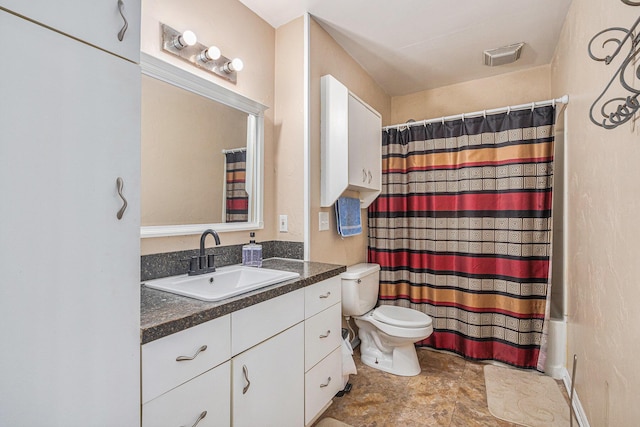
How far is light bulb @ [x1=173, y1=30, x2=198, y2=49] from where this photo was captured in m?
1.51

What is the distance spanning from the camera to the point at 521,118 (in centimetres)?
226

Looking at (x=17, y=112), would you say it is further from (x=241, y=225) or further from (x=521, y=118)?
(x=521, y=118)

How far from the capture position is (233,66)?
70.2 inches

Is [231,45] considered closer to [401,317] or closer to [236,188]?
[236,188]

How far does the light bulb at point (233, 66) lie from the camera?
1772 mm

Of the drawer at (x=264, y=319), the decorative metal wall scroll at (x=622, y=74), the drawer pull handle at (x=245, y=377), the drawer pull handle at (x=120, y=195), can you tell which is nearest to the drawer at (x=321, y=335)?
the drawer at (x=264, y=319)

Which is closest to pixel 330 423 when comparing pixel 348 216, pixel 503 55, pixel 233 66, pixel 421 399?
pixel 421 399

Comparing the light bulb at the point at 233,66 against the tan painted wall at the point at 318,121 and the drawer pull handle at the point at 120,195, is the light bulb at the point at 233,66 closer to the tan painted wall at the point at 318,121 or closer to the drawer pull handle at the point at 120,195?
the tan painted wall at the point at 318,121

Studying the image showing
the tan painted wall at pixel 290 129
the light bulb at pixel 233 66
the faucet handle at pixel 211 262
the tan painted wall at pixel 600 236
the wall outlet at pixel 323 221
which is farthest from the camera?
the wall outlet at pixel 323 221

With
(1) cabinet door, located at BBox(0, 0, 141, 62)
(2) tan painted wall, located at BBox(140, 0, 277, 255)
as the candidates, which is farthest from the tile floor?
(1) cabinet door, located at BBox(0, 0, 141, 62)

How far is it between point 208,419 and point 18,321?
654 mm

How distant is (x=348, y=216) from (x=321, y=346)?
106cm

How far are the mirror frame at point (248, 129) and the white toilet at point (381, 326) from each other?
2.59 feet

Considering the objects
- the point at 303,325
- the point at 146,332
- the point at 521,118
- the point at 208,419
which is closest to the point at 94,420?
the point at 146,332
